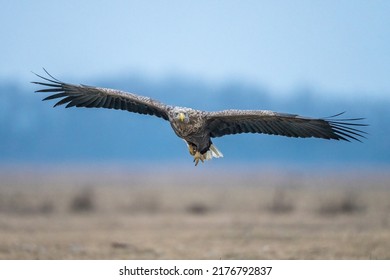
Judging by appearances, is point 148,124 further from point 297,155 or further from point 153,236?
point 153,236

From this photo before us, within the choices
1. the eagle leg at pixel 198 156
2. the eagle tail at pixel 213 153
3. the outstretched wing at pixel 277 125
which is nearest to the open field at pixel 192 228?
the eagle tail at pixel 213 153

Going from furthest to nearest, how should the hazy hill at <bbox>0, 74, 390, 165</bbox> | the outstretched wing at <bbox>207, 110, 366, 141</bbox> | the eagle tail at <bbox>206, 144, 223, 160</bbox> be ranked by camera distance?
the hazy hill at <bbox>0, 74, 390, 165</bbox> < the eagle tail at <bbox>206, 144, 223, 160</bbox> < the outstretched wing at <bbox>207, 110, 366, 141</bbox>

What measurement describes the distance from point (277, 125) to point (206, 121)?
0.93 m

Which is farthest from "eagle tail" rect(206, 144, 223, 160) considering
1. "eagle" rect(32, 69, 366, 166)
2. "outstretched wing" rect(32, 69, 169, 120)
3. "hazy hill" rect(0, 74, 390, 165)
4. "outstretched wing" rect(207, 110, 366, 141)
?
"hazy hill" rect(0, 74, 390, 165)

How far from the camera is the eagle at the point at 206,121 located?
469 inches

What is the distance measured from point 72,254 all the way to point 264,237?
4.14 meters

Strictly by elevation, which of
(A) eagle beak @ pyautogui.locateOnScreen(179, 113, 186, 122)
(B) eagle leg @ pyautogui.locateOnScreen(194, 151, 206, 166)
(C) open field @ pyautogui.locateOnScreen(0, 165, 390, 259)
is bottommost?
(C) open field @ pyautogui.locateOnScreen(0, 165, 390, 259)

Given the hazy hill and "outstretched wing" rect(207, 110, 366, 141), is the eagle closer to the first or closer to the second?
"outstretched wing" rect(207, 110, 366, 141)

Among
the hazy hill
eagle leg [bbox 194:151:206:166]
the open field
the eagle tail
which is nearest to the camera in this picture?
eagle leg [bbox 194:151:206:166]

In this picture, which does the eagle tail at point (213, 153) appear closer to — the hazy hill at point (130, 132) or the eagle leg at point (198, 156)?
the eagle leg at point (198, 156)

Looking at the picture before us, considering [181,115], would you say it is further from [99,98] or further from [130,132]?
[130,132]

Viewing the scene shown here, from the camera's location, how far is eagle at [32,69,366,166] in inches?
469

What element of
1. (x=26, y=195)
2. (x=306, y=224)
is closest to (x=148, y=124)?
(x=26, y=195)

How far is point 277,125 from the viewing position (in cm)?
1231
